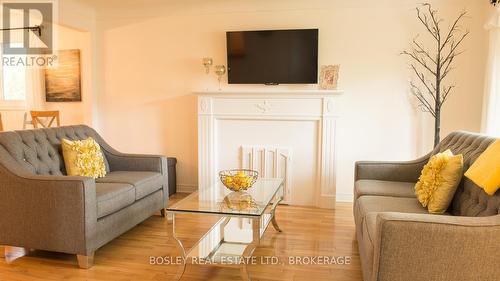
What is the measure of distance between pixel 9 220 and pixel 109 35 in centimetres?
291

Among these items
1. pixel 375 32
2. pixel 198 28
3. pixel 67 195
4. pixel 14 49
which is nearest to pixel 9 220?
pixel 67 195

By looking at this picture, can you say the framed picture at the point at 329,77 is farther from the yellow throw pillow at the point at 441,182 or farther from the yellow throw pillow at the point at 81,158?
the yellow throw pillow at the point at 81,158

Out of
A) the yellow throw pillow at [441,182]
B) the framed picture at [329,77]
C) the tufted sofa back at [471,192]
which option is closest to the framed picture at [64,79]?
the framed picture at [329,77]

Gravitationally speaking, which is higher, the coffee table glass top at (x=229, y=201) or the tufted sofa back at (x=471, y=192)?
the tufted sofa back at (x=471, y=192)

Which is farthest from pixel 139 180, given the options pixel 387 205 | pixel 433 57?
pixel 433 57

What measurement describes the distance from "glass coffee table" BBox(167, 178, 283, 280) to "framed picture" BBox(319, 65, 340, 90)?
1558 millimetres

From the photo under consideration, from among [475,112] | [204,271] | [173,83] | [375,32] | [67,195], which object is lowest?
[204,271]

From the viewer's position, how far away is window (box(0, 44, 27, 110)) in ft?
19.2

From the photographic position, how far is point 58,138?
10.3 feet

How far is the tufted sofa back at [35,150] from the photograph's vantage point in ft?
8.59

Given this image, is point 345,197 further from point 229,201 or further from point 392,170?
point 229,201

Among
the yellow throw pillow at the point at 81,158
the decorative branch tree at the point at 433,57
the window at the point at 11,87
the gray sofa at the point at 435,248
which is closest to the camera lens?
the gray sofa at the point at 435,248

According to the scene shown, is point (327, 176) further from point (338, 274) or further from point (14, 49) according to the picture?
point (14, 49)

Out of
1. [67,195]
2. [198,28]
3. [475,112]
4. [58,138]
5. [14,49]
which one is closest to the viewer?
[67,195]
